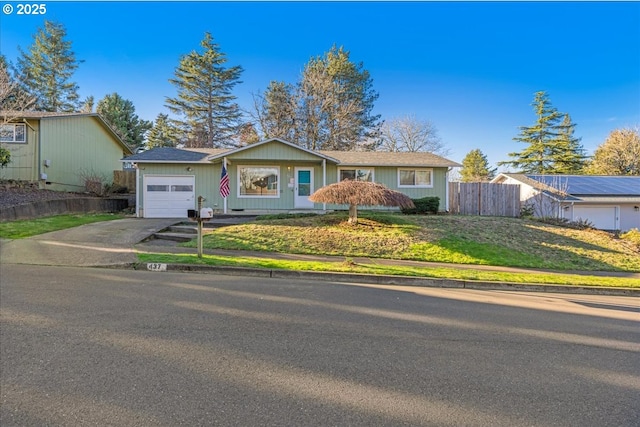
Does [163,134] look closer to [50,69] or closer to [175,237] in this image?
[50,69]

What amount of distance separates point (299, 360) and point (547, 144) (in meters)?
46.8

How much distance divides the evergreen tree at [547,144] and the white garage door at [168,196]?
40.0m

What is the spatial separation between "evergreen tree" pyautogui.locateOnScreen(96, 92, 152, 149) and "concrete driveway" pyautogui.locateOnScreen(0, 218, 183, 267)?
2896cm

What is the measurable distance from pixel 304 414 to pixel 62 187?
23.0 meters

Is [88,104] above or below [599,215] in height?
above

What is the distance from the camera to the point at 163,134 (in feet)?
141

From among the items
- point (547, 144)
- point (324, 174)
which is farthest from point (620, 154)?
point (324, 174)

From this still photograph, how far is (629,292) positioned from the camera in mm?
8148

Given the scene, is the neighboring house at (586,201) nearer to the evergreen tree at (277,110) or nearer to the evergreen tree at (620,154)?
the evergreen tree at (620,154)

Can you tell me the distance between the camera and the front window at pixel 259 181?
17922mm

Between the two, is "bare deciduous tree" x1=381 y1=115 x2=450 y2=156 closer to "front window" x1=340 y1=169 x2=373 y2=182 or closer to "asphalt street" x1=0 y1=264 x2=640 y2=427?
"front window" x1=340 y1=169 x2=373 y2=182

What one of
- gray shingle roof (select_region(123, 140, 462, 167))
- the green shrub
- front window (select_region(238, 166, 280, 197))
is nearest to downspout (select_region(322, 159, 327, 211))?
gray shingle roof (select_region(123, 140, 462, 167))

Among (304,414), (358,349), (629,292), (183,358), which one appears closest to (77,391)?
(183,358)

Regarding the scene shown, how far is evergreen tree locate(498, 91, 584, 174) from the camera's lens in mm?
40094
